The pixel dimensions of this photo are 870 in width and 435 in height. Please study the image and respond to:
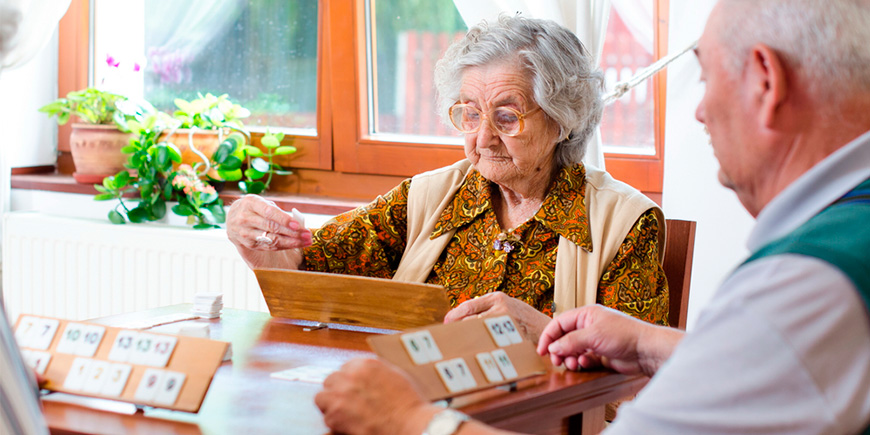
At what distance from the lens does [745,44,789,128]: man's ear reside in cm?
90

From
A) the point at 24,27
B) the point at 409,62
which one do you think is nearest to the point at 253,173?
the point at 409,62

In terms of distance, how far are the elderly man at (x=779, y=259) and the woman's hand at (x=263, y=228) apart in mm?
866

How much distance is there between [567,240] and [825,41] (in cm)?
106

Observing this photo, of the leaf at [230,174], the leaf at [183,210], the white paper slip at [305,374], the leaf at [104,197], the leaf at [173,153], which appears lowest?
the white paper slip at [305,374]

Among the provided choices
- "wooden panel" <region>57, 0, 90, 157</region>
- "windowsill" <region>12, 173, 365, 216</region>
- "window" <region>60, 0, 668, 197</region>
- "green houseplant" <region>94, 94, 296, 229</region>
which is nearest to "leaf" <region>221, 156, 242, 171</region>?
"green houseplant" <region>94, 94, 296, 229</region>

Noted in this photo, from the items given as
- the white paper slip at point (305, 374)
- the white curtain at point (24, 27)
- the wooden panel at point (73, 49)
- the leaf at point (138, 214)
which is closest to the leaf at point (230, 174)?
the leaf at point (138, 214)

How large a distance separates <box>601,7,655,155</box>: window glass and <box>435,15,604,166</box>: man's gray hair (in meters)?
0.65

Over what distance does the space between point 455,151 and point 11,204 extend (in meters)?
2.01

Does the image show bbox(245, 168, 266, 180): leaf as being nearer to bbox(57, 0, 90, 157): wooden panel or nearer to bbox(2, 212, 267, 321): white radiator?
bbox(2, 212, 267, 321): white radiator

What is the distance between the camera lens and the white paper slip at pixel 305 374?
125cm

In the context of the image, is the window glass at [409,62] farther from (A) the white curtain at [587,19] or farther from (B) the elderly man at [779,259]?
(B) the elderly man at [779,259]

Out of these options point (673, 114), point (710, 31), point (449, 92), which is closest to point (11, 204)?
point (449, 92)

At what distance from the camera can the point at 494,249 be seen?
6.54ft

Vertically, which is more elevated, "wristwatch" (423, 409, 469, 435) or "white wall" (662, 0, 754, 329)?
"white wall" (662, 0, 754, 329)
